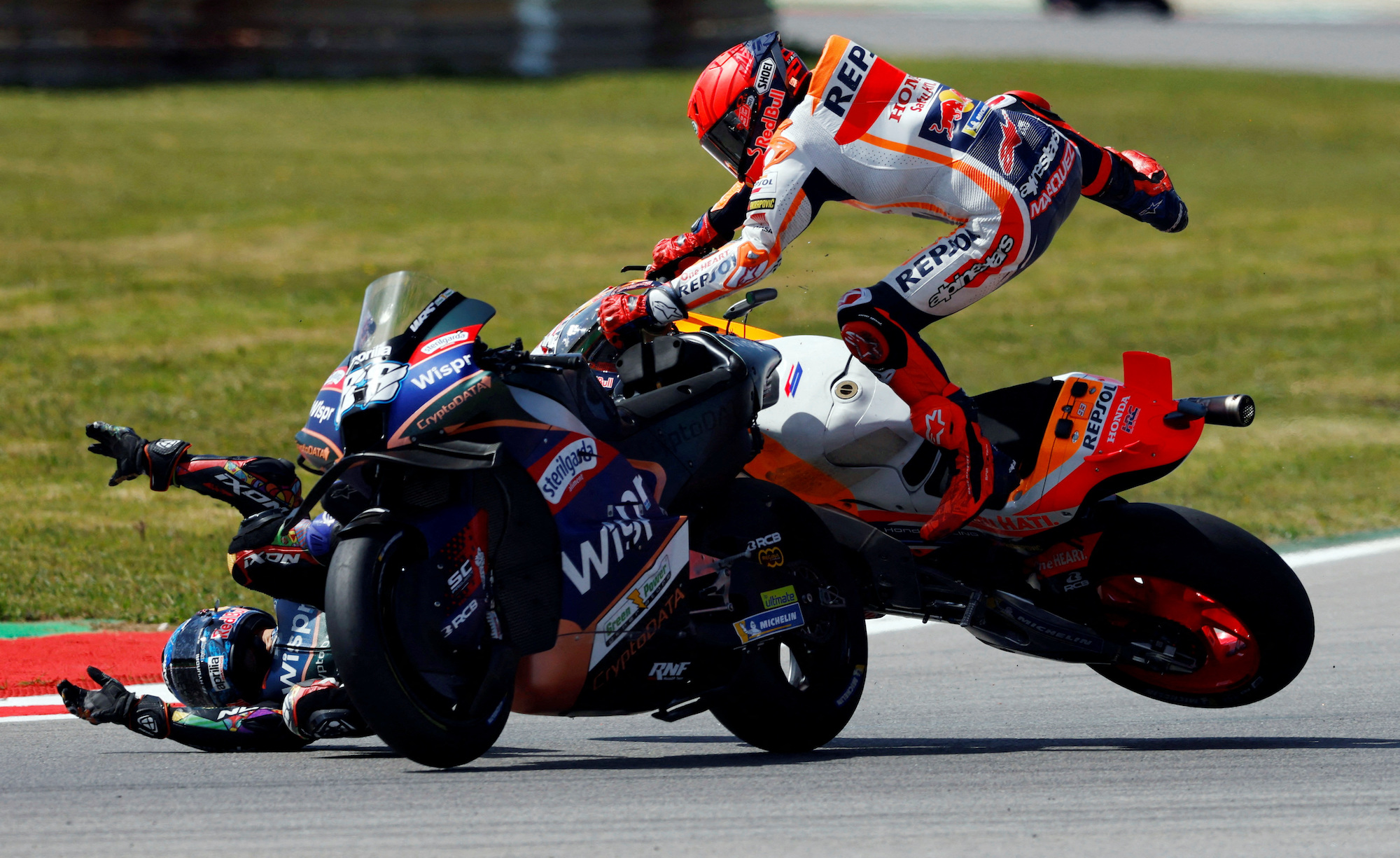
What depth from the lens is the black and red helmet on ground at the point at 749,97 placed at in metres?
5.45

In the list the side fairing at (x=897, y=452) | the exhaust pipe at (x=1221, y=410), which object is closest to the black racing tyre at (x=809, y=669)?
the side fairing at (x=897, y=452)

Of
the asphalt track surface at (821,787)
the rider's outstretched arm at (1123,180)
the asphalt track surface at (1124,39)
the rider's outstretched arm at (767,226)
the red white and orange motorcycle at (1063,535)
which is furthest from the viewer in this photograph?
the asphalt track surface at (1124,39)

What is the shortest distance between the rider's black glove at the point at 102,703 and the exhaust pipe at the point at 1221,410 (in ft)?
10.1

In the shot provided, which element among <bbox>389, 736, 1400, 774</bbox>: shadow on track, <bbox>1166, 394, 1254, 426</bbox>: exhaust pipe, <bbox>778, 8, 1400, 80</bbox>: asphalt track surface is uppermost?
<bbox>1166, 394, 1254, 426</bbox>: exhaust pipe

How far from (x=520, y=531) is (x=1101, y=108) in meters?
24.8

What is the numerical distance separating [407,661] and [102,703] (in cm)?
120

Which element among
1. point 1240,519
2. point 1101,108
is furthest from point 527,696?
point 1101,108

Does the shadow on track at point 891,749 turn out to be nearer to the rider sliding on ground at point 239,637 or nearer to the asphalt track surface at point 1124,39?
the rider sliding on ground at point 239,637

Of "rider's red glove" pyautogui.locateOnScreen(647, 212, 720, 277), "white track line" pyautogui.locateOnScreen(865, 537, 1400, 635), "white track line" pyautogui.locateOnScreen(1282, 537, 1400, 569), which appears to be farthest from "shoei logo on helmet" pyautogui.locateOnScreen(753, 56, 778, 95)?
"white track line" pyautogui.locateOnScreen(1282, 537, 1400, 569)

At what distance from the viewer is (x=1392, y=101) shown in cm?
2970

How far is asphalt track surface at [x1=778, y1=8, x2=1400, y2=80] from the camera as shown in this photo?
1296 inches

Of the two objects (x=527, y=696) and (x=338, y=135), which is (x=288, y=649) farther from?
(x=338, y=135)

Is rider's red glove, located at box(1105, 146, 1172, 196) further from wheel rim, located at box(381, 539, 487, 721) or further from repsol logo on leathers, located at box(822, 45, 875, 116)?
wheel rim, located at box(381, 539, 487, 721)

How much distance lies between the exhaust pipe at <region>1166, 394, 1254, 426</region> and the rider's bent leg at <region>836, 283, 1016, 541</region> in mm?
593
